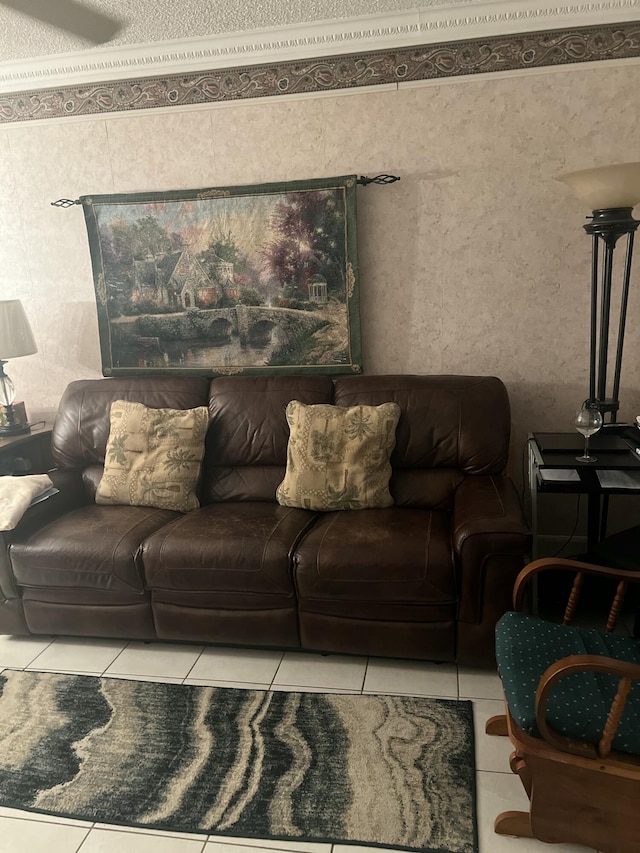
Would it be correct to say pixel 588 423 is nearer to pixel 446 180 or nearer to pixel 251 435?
pixel 446 180

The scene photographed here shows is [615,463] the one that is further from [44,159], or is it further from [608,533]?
[44,159]

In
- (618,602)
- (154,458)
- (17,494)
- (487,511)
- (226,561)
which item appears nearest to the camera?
(618,602)

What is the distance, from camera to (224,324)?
3.43 metres

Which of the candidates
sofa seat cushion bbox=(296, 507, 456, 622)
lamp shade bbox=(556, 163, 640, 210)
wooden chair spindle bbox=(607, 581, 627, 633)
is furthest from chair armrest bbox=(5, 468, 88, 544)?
lamp shade bbox=(556, 163, 640, 210)

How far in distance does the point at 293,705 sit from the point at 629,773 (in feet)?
3.82

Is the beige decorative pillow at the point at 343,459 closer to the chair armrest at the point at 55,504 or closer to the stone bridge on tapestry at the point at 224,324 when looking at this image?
the stone bridge on tapestry at the point at 224,324

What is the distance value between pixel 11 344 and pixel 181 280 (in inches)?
36.3

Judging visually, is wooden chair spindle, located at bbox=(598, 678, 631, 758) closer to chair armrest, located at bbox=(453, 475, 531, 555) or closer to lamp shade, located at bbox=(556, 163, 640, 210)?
chair armrest, located at bbox=(453, 475, 531, 555)

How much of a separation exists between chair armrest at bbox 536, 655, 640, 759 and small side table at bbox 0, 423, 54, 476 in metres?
2.75

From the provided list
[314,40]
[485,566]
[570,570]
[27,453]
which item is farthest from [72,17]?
[570,570]

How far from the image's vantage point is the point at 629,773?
5.15ft

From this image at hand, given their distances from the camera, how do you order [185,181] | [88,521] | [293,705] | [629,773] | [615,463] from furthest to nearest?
[185,181] < [88,521] < [615,463] < [293,705] < [629,773]

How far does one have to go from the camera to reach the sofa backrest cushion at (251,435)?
3.13 metres

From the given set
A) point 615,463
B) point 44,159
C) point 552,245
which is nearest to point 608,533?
point 615,463
